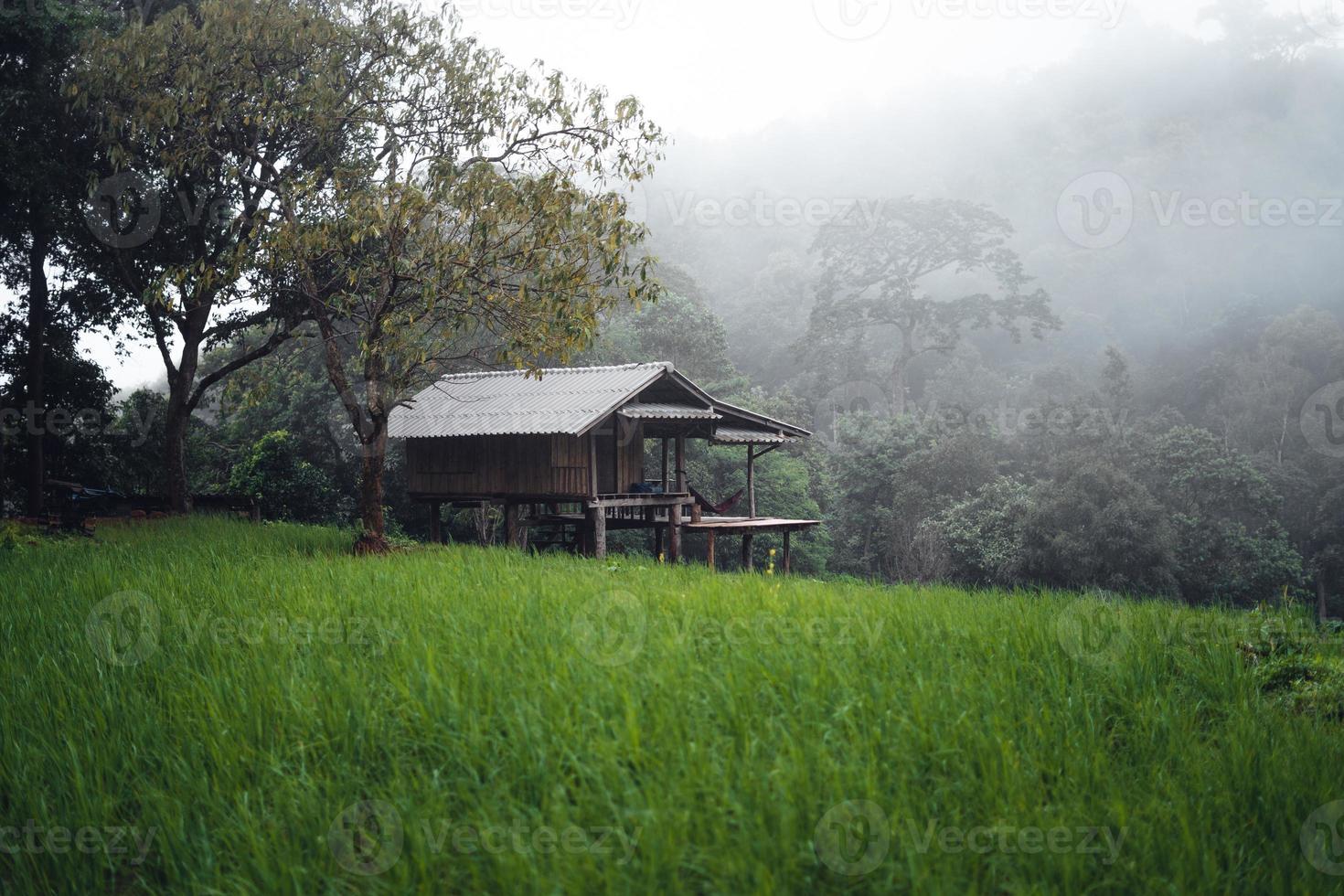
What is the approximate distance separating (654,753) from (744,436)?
15.9 m

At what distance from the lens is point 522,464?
52.4ft

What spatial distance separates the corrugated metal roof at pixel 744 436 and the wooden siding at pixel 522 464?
2.35 metres

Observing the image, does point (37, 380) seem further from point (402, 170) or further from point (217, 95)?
point (402, 170)

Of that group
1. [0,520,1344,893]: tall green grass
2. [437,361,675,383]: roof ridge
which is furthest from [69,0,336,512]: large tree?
[0,520,1344,893]: tall green grass

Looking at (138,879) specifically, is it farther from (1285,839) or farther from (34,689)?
(1285,839)

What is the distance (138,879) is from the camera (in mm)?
3281

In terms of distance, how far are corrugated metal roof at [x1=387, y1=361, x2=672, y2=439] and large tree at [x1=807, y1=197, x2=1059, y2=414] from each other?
1011 inches

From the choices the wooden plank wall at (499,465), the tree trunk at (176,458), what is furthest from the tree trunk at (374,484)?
the tree trunk at (176,458)

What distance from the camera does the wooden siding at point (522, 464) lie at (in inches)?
614

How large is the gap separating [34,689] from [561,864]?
362 centimetres

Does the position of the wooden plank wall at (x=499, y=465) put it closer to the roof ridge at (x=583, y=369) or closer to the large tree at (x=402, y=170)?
the roof ridge at (x=583, y=369)

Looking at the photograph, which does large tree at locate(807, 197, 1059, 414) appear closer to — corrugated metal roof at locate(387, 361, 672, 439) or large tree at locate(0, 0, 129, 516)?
corrugated metal roof at locate(387, 361, 672, 439)

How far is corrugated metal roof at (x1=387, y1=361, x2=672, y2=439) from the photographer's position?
49.3 ft

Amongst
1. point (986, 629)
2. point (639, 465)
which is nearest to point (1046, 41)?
point (639, 465)
